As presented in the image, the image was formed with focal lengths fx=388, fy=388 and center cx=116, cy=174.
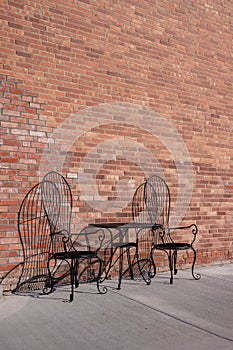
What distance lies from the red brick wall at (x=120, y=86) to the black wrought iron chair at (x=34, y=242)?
91mm

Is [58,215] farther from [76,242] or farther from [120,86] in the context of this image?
[120,86]

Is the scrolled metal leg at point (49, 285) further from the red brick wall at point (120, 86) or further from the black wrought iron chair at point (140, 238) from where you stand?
the black wrought iron chair at point (140, 238)

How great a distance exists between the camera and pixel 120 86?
188 inches

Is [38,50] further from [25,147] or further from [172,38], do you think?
[172,38]

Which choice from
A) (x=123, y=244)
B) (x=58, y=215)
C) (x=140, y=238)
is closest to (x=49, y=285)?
(x=58, y=215)

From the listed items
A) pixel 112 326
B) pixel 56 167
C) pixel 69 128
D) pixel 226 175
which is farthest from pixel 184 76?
pixel 112 326

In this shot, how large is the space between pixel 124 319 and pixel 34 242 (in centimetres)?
137

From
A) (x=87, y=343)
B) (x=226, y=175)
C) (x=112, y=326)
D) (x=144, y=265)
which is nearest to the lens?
→ (x=87, y=343)

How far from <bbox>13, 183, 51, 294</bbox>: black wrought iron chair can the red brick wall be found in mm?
91

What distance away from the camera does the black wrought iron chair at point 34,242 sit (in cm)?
388

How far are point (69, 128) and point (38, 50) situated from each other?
0.89m

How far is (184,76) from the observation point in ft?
17.9

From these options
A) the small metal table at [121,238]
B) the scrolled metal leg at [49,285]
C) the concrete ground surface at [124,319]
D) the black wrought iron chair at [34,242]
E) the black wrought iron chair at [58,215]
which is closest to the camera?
the concrete ground surface at [124,319]

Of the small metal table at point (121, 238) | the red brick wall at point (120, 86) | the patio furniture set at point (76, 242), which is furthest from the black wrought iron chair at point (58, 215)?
the small metal table at point (121, 238)
